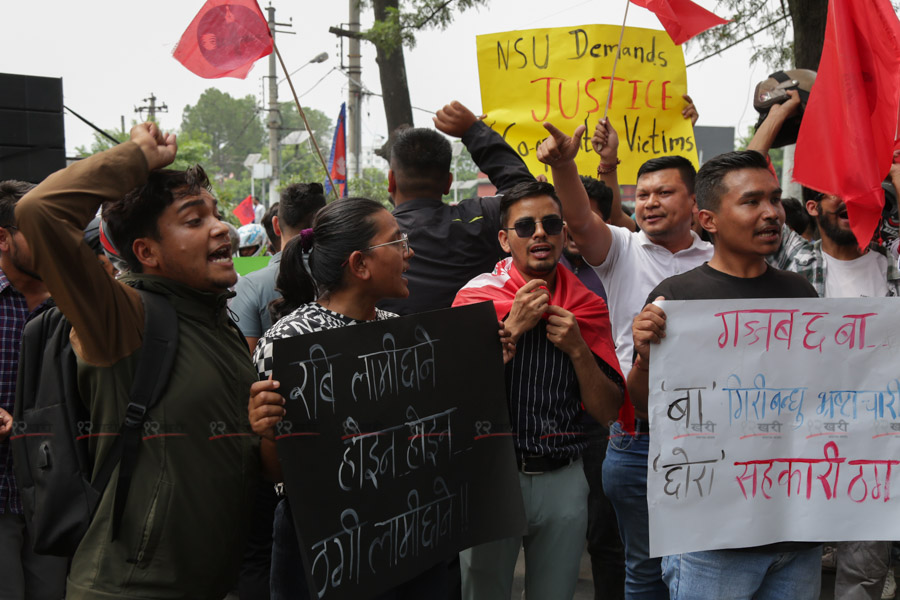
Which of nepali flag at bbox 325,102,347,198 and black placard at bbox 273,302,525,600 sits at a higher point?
nepali flag at bbox 325,102,347,198

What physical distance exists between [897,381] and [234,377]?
2.10 m

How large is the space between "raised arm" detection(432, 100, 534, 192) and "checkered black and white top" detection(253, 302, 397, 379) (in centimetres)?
146

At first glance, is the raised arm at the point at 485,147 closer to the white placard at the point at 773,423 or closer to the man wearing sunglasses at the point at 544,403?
the man wearing sunglasses at the point at 544,403

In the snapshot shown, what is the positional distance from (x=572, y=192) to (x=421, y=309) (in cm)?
82

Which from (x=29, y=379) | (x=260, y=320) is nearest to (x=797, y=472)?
(x=29, y=379)

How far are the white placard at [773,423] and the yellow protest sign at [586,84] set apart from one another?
2182mm

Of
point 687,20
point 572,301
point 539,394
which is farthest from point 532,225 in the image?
point 687,20

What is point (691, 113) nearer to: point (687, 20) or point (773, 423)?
point (687, 20)

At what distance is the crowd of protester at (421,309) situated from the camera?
211cm

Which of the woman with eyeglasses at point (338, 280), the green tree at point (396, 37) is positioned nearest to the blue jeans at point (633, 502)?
the woman with eyeglasses at point (338, 280)

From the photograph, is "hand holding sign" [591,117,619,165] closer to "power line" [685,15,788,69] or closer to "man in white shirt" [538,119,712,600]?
"man in white shirt" [538,119,712,600]

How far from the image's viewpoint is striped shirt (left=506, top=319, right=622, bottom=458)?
296cm

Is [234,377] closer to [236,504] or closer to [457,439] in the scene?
[236,504]

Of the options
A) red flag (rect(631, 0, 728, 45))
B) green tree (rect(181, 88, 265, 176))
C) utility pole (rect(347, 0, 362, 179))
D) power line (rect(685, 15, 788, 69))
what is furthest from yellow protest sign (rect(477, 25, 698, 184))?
green tree (rect(181, 88, 265, 176))
